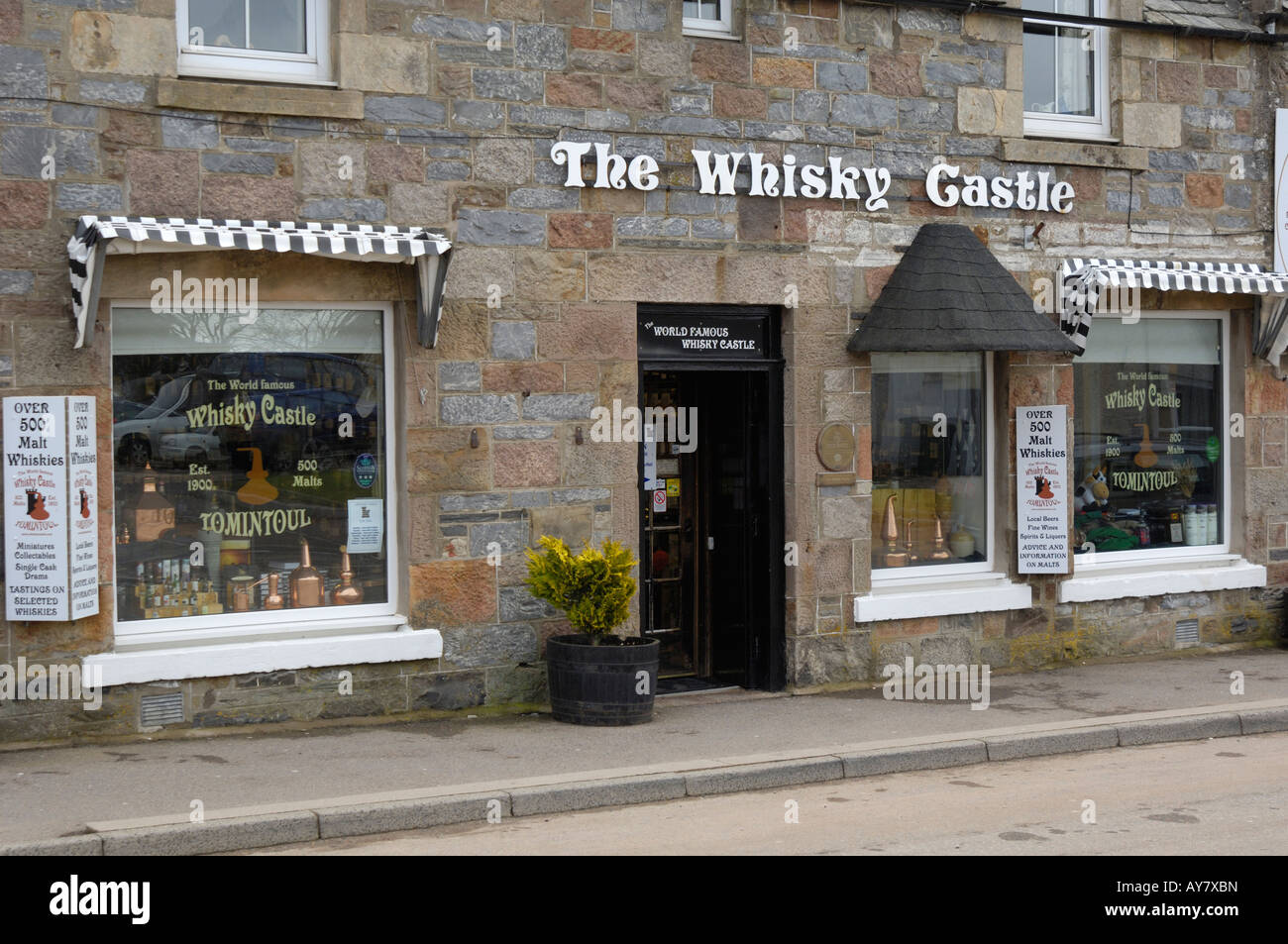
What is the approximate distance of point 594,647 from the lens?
10078 mm

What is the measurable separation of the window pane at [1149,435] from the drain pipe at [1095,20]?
7.97 feet

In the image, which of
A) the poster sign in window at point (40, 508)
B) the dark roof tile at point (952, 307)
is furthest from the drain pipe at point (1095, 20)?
the poster sign in window at point (40, 508)

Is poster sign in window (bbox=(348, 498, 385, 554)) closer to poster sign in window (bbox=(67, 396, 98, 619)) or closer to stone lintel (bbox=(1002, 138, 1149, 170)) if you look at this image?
poster sign in window (bbox=(67, 396, 98, 619))

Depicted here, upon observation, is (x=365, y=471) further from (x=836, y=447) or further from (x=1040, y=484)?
(x=1040, y=484)

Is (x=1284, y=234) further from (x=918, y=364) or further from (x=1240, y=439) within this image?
(x=918, y=364)

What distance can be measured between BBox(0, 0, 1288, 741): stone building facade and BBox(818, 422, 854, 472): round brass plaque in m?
0.04

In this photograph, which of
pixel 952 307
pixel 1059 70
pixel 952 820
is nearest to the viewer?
pixel 952 820

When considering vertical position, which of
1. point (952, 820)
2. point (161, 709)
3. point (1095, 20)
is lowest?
point (952, 820)

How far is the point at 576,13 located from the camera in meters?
10.6

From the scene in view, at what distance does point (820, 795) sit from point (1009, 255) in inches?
213

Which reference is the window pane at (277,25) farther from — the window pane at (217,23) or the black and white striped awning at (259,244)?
the black and white striped awning at (259,244)

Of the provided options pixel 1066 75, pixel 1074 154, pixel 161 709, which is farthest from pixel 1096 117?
pixel 161 709

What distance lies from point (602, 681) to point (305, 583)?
210 cm
